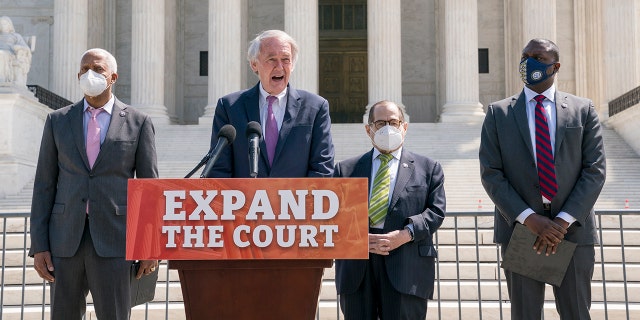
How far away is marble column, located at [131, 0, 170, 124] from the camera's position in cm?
3169

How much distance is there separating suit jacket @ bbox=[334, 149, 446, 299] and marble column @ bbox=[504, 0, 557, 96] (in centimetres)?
2550

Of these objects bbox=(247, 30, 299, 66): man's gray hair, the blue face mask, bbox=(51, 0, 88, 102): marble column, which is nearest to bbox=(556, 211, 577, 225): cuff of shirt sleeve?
the blue face mask

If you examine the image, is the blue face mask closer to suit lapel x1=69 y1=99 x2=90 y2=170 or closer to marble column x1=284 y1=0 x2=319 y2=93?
suit lapel x1=69 y1=99 x2=90 y2=170

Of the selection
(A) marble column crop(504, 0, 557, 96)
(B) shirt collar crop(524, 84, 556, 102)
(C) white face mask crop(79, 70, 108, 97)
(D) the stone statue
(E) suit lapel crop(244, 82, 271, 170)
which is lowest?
(E) suit lapel crop(244, 82, 271, 170)

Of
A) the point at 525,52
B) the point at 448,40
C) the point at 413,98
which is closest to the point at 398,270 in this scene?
the point at 525,52

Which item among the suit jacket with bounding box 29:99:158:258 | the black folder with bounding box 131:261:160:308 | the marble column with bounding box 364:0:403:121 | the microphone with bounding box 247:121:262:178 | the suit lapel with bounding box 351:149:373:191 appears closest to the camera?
the microphone with bounding box 247:121:262:178

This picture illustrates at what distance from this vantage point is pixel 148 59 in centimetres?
3172

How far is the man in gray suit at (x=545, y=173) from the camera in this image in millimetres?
5945

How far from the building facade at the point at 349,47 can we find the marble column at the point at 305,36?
42 mm

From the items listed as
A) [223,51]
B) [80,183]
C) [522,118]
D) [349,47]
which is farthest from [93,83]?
[349,47]

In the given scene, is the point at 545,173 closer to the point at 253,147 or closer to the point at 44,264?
the point at 253,147

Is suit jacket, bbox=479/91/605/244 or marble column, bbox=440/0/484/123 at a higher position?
marble column, bbox=440/0/484/123

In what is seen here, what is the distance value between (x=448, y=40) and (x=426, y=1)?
25.4 ft

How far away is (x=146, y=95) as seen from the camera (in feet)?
104
